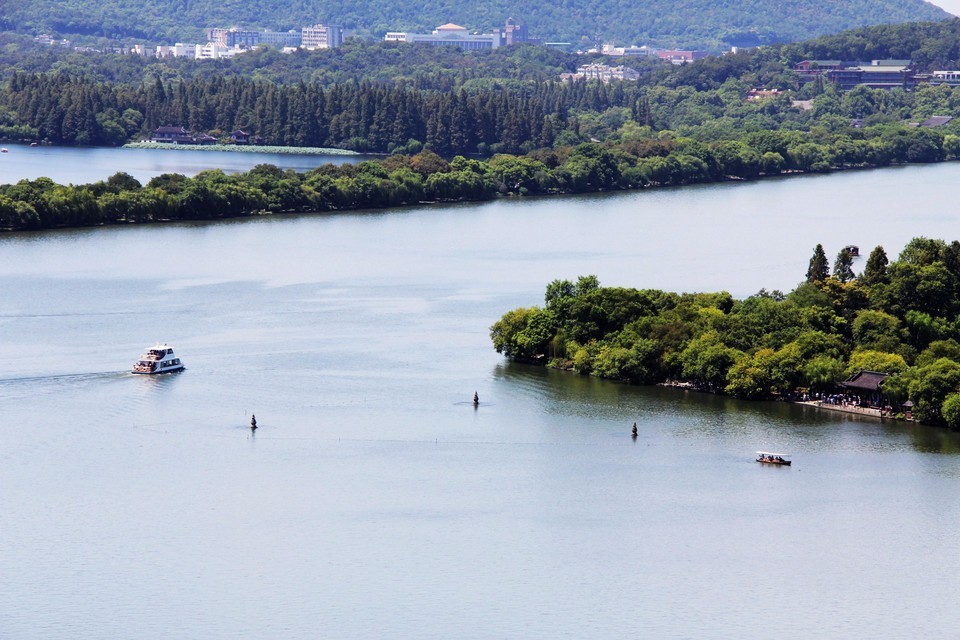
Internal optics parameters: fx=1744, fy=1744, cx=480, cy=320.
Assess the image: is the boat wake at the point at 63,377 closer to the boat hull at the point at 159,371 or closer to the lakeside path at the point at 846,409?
the boat hull at the point at 159,371

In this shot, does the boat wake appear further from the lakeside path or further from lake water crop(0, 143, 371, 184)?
lake water crop(0, 143, 371, 184)

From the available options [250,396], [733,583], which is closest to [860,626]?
[733,583]

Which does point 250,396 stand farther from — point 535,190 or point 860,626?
point 535,190

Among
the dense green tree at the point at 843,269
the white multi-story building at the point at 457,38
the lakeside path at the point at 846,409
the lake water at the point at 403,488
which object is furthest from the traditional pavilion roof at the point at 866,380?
the white multi-story building at the point at 457,38

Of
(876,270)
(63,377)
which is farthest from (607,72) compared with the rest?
(63,377)

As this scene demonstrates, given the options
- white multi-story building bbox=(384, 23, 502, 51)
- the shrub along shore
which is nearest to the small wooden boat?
the shrub along shore

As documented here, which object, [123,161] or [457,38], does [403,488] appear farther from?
[457,38]

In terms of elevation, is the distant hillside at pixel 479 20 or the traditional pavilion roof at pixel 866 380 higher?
the distant hillside at pixel 479 20
